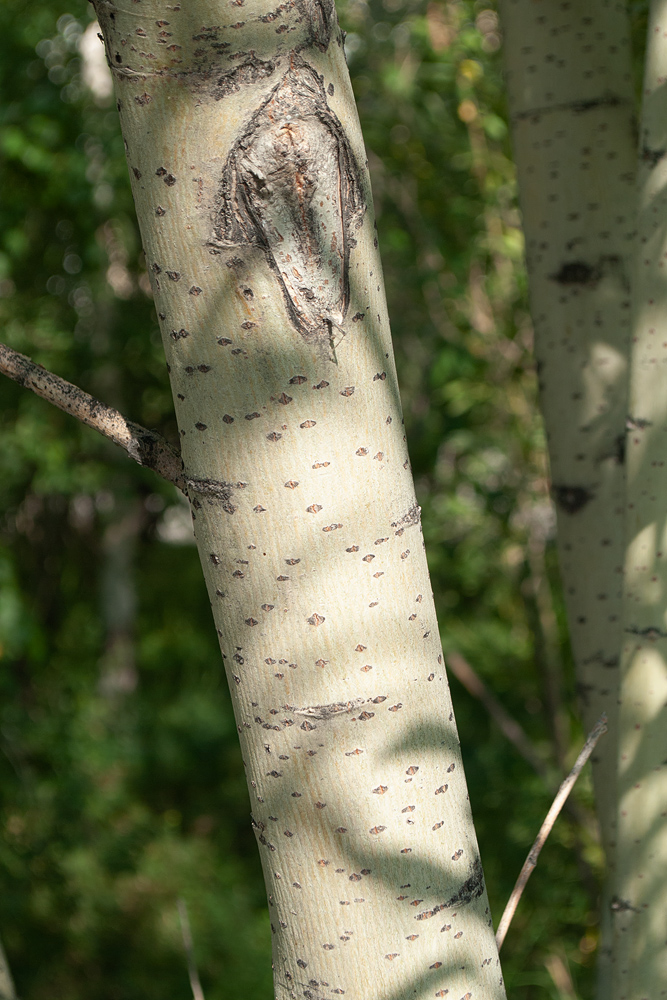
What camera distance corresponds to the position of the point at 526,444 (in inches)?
99.4

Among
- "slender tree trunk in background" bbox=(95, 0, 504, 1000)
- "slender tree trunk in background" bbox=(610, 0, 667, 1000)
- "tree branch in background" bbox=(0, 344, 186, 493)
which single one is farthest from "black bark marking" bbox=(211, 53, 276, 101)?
"slender tree trunk in background" bbox=(610, 0, 667, 1000)

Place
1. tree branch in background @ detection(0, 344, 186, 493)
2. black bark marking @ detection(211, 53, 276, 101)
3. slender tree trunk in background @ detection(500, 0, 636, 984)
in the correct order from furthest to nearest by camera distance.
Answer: slender tree trunk in background @ detection(500, 0, 636, 984)
tree branch in background @ detection(0, 344, 186, 493)
black bark marking @ detection(211, 53, 276, 101)

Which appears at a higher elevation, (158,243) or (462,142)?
(462,142)

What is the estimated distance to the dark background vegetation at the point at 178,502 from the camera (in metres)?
2.59

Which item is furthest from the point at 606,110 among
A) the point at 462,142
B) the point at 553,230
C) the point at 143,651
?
the point at 143,651

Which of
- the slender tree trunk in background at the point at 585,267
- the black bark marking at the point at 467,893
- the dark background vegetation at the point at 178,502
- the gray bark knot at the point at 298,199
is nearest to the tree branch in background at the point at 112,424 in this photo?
the gray bark knot at the point at 298,199

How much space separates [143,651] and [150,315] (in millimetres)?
2688

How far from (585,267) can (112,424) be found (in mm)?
829

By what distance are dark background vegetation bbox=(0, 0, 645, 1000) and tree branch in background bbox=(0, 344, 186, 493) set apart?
5.23 feet

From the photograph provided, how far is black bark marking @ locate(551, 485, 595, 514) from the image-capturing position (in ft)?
4.17

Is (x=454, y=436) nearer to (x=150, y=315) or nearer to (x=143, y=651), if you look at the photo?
(x=150, y=315)

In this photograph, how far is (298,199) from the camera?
0.58m

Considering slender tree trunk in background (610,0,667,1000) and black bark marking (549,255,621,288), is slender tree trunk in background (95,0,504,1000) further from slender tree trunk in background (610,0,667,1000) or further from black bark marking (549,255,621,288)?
black bark marking (549,255,621,288)

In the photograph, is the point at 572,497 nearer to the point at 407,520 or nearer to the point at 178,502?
the point at 407,520
